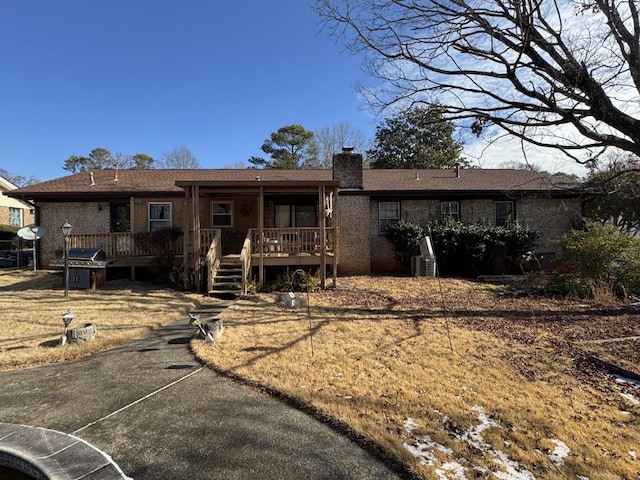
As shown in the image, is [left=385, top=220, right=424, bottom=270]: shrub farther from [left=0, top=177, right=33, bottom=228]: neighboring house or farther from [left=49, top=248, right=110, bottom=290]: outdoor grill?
[left=0, top=177, right=33, bottom=228]: neighboring house

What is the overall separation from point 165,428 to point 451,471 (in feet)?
8.75

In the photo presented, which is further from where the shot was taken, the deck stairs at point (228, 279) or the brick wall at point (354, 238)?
the brick wall at point (354, 238)

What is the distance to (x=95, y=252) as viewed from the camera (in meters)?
11.6

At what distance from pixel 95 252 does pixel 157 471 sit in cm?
1059

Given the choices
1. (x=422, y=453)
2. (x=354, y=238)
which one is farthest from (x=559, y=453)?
(x=354, y=238)

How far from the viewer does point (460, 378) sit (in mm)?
4754

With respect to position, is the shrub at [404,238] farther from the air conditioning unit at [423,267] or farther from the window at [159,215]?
the window at [159,215]

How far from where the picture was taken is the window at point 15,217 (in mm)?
26234

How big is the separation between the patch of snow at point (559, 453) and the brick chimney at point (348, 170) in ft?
39.5

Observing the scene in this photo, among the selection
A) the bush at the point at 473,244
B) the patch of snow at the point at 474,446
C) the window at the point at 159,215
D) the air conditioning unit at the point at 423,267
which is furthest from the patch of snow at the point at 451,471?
the window at the point at 159,215

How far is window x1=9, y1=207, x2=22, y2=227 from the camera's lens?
26.2 meters

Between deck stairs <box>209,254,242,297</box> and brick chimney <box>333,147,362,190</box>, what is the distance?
562 centimetres

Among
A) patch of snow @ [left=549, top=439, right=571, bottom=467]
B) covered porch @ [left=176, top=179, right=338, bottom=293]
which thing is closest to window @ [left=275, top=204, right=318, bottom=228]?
covered porch @ [left=176, top=179, right=338, bottom=293]

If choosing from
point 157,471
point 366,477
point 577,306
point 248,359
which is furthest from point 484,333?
point 157,471
